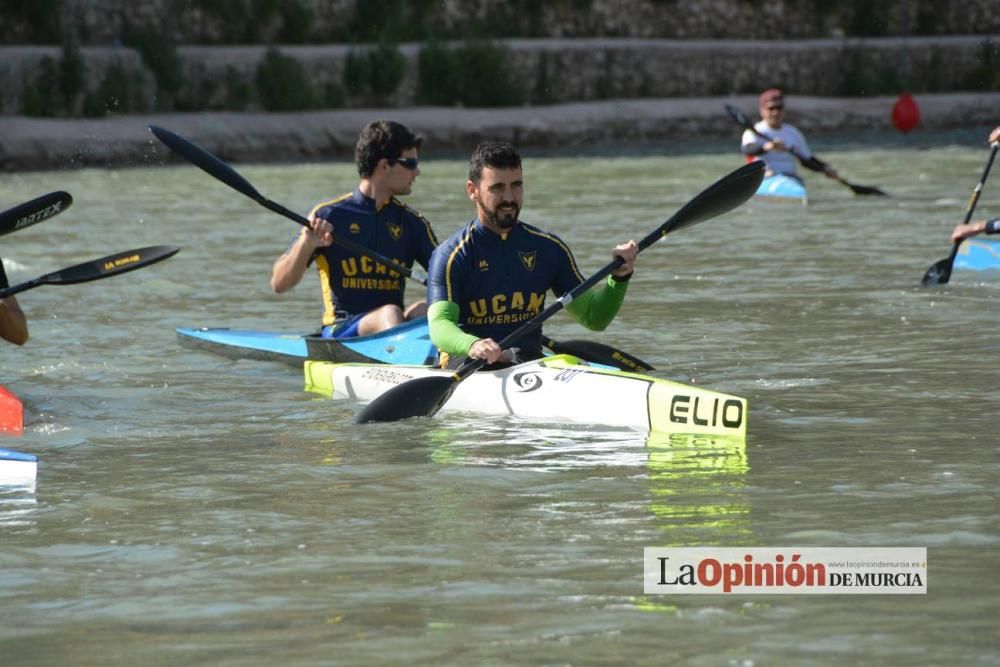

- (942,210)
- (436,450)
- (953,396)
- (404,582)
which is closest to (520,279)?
(436,450)

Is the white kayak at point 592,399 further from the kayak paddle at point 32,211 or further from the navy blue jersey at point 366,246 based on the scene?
the kayak paddle at point 32,211

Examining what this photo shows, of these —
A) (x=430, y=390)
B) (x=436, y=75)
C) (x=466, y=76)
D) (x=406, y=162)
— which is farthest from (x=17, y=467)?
(x=466, y=76)

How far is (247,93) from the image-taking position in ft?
87.5

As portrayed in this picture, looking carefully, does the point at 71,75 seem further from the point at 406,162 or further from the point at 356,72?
the point at 406,162

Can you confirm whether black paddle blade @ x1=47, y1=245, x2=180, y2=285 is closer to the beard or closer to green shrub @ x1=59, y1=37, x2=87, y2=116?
the beard

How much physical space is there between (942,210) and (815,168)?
1.23 metres

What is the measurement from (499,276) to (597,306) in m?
0.40

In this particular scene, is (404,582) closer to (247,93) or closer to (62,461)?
(62,461)

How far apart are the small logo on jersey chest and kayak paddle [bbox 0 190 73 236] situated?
195cm

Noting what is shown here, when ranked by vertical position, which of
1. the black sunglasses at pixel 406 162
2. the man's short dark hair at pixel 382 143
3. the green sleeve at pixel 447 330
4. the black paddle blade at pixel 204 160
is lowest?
the green sleeve at pixel 447 330

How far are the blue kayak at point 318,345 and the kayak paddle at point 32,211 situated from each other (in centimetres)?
129

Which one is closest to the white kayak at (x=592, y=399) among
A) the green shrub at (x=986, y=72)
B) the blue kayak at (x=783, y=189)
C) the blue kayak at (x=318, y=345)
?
the blue kayak at (x=318, y=345)

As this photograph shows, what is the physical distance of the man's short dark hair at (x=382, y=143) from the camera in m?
8.16

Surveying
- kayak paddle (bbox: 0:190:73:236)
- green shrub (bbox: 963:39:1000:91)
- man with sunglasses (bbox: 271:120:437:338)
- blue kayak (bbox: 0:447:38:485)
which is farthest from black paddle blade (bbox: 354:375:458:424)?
green shrub (bbox: 963:39:1000:91)
